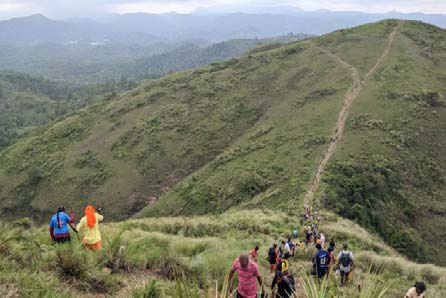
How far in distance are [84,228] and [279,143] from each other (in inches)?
1205

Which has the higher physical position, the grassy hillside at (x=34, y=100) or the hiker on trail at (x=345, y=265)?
the hiker on trail at (x=345, y=265)

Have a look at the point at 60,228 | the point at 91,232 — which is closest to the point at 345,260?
the point at 91,232

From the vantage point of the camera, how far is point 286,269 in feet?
27.2

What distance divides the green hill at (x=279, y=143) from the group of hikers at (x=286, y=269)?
40.5ft

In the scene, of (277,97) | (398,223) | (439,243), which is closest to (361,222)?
(398,223)

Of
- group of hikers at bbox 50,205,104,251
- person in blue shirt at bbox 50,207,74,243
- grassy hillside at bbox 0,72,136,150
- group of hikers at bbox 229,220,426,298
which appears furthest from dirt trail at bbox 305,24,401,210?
grassy hillside at bbox 0,72,136,150

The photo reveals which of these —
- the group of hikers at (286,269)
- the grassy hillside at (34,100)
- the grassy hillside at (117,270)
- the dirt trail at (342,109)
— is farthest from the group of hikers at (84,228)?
the grassy hillside at (34,100)

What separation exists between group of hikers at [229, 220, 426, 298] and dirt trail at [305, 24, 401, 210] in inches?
427

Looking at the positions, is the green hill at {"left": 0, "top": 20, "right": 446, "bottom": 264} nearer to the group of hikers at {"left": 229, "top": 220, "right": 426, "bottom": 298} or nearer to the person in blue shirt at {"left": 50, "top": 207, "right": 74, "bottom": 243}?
the group of hikers at {"left": 229, "top": 220, "right": 426, "bottom": 298}

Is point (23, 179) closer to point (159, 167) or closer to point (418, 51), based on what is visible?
point (159, 167)

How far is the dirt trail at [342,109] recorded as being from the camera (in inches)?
1106

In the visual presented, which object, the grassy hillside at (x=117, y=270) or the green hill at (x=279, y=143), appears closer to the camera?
the grassy hillside at (x=117, y=270)

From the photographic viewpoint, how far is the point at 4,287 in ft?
15.4

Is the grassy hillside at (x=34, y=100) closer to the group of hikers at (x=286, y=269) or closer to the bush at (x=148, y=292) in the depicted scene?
the group of hikers at (x=286, y=269)
